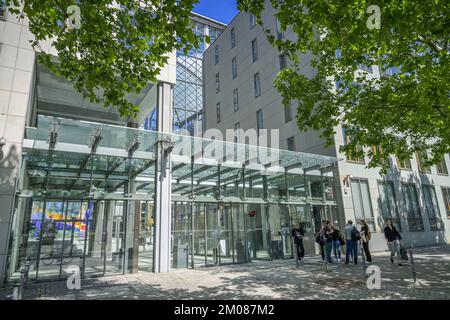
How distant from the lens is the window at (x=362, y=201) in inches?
709

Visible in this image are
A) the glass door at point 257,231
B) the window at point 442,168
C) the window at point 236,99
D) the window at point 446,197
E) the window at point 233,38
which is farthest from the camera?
the window at point 233,38

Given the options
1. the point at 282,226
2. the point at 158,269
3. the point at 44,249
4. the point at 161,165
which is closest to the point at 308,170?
the point at 282,226

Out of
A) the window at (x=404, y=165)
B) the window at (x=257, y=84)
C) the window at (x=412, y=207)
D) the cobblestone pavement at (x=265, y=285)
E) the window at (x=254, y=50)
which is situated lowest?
the cobblestone pavement at (x=265, y=285)

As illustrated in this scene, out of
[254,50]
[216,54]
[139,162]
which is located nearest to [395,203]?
[254,50]

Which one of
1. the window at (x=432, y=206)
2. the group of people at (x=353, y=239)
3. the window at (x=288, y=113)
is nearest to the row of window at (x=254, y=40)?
the window at (x=288, y=113)

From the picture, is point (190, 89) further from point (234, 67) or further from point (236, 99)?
point (236, 99)

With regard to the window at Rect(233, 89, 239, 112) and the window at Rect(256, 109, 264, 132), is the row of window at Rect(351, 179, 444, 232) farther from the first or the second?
the window at Rect(233, 89, 239, 112)

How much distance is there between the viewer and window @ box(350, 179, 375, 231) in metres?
18.0

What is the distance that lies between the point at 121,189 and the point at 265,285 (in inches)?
346

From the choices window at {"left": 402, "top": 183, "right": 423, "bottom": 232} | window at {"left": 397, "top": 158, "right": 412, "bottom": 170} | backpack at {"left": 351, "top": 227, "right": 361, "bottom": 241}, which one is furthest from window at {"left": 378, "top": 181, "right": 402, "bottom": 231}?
backpack at {"left": 351, "top": 227, "right": 361, "bottom": 241}

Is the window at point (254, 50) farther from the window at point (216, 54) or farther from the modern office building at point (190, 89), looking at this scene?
the modern office building at point (190, 89)

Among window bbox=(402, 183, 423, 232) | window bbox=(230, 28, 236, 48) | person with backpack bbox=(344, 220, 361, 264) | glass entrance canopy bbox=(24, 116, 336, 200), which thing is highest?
window bbox=(230, 28, 236, 48)

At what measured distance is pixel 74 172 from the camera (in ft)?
43.7
